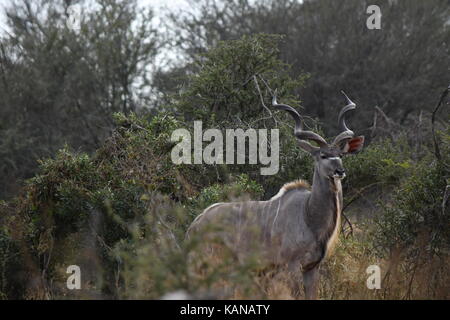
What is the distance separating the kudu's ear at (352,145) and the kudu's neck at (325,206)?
15.3 inches

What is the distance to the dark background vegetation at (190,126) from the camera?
5773 millimetres

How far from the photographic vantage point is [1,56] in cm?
1511

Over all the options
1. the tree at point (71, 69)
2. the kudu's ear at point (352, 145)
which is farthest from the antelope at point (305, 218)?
the tree at point (71, 69)

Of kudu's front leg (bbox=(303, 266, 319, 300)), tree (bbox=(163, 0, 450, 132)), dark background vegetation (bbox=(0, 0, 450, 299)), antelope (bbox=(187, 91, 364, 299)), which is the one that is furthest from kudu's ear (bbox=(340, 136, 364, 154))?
tree (bbox=(163, 0, 450, 132))

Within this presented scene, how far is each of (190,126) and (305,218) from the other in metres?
2.72

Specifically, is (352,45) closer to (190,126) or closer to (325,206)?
(190,126)

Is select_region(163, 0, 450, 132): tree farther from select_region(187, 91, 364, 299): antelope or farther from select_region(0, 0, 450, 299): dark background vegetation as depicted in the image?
select_region(187, 91, 364, 299): antelope

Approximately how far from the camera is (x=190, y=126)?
8102mm

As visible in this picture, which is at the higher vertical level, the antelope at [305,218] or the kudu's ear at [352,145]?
the kudu's ear at [352,145]

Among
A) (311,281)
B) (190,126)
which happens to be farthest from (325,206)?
(190,126)

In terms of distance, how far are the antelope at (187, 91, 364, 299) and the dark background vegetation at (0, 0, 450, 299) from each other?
24 cm

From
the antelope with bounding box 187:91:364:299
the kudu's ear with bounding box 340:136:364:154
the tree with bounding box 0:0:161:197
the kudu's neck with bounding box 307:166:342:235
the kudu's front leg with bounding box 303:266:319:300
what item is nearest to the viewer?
the kudu's front leg with bounding box 303:266:319:300

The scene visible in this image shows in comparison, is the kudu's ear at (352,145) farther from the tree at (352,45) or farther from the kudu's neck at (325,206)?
the tree at (352,45)

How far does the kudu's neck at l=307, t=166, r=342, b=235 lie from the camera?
5.67 metres
